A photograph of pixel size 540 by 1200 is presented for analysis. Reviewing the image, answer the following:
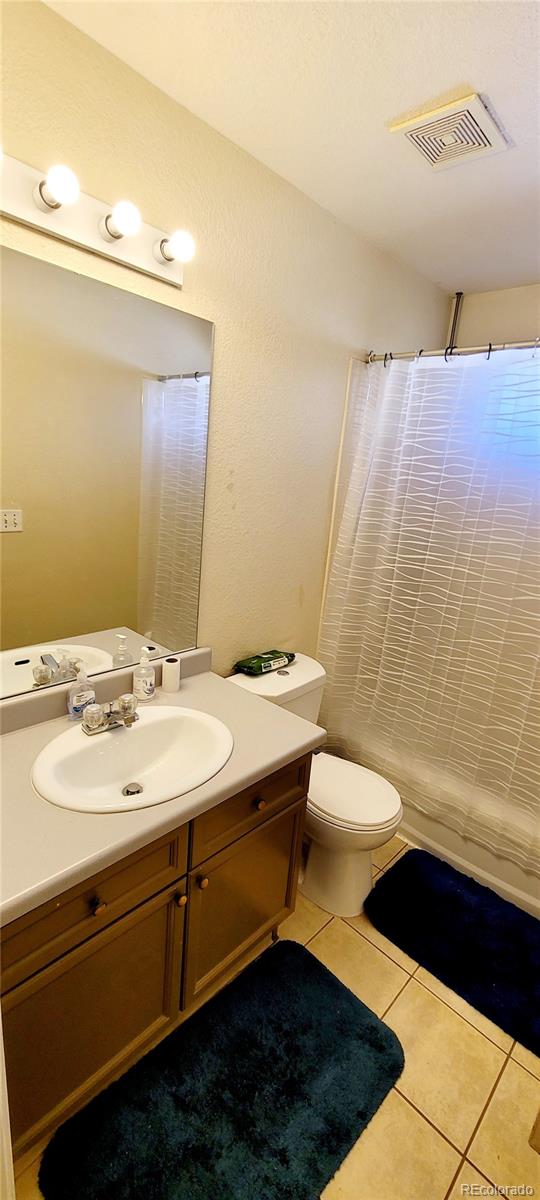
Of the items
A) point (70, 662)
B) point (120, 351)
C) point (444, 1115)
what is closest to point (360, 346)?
point (120, 351)

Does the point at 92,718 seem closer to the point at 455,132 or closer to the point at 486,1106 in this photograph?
the point at 486,1106

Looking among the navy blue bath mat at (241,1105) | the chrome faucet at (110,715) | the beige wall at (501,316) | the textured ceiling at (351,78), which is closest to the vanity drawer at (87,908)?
the chrome faucet at (110,715)

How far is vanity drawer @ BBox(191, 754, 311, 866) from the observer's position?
112 cm

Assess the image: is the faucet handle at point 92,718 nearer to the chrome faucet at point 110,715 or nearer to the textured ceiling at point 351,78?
the chrome faucet at point 110,715

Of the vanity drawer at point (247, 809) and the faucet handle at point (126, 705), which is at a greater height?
the faucet handle at point (126, 705)

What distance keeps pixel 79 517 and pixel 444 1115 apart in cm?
178

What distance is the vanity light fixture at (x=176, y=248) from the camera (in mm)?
1233

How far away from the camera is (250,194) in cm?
144

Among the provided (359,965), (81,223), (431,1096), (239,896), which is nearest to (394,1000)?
(359,965)

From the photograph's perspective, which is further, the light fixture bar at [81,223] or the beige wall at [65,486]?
the beige wall at [65,486]

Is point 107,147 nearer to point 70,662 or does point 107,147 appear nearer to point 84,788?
point 70,662

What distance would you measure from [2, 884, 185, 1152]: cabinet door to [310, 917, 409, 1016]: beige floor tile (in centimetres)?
61

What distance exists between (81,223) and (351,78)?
2.27 feet

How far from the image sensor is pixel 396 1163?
3.72ft
